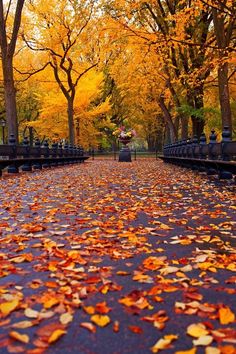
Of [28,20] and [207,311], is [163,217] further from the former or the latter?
[28,20]

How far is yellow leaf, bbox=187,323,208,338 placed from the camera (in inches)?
94.0

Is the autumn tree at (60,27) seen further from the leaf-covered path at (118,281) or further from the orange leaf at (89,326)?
the orange leaf at (89,326)

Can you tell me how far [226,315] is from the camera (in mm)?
2639

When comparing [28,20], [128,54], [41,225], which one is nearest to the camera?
[41,225]

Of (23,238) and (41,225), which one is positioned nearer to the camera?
(23,238)

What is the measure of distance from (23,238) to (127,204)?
3.01 metres

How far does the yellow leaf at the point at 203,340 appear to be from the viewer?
2.29 meters

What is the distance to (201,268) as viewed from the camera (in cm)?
364

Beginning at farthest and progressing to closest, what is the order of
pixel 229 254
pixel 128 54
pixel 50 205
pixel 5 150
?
pixel 128 54
pixel 5 150
pixel 50 205
pixel 229 254

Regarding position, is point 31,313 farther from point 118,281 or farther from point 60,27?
point 60,27

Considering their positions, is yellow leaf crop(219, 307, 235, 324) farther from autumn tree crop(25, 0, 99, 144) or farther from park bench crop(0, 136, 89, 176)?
autumn tree crop(25, 0, 99, 144)

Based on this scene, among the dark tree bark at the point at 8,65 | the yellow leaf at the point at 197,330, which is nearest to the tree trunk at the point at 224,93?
the dark tree bark at the point at 8,65

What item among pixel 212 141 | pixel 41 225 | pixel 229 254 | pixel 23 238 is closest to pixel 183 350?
pixel 229 254

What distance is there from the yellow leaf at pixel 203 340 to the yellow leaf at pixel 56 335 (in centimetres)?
72
